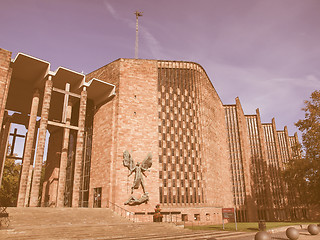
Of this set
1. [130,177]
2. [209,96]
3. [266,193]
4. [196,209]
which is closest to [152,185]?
[130,177]

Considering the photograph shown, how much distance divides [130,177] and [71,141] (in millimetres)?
12432

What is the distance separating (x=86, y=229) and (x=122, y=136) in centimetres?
1368

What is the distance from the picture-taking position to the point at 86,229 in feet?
52.8

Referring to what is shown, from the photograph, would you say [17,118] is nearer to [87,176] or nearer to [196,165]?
[87,176]

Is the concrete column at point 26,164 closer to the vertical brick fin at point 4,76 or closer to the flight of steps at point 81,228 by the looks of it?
the vertical brick fin at point 4,76

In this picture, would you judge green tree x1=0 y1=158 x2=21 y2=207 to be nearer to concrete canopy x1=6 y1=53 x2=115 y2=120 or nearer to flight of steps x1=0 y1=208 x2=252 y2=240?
concrete canopy x1=6 y1=53 x2=115 y2=120

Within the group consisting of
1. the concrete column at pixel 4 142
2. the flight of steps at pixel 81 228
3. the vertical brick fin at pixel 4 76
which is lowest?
the flight of steps at pixel 81 228

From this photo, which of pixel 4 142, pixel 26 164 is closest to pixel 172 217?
pixel 26 164

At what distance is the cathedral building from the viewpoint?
26500mm

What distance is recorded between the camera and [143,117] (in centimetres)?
3067

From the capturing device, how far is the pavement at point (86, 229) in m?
14.2

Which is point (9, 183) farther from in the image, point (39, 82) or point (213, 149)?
point (213, 149)

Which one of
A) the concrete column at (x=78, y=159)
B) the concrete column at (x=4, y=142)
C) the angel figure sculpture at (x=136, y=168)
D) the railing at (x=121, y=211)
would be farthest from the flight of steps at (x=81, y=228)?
the concrete column at (x=4, y=142)

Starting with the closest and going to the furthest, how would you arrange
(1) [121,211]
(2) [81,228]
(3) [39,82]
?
(2) [81,228] < (1) [121,211] < (3) [39,82]
